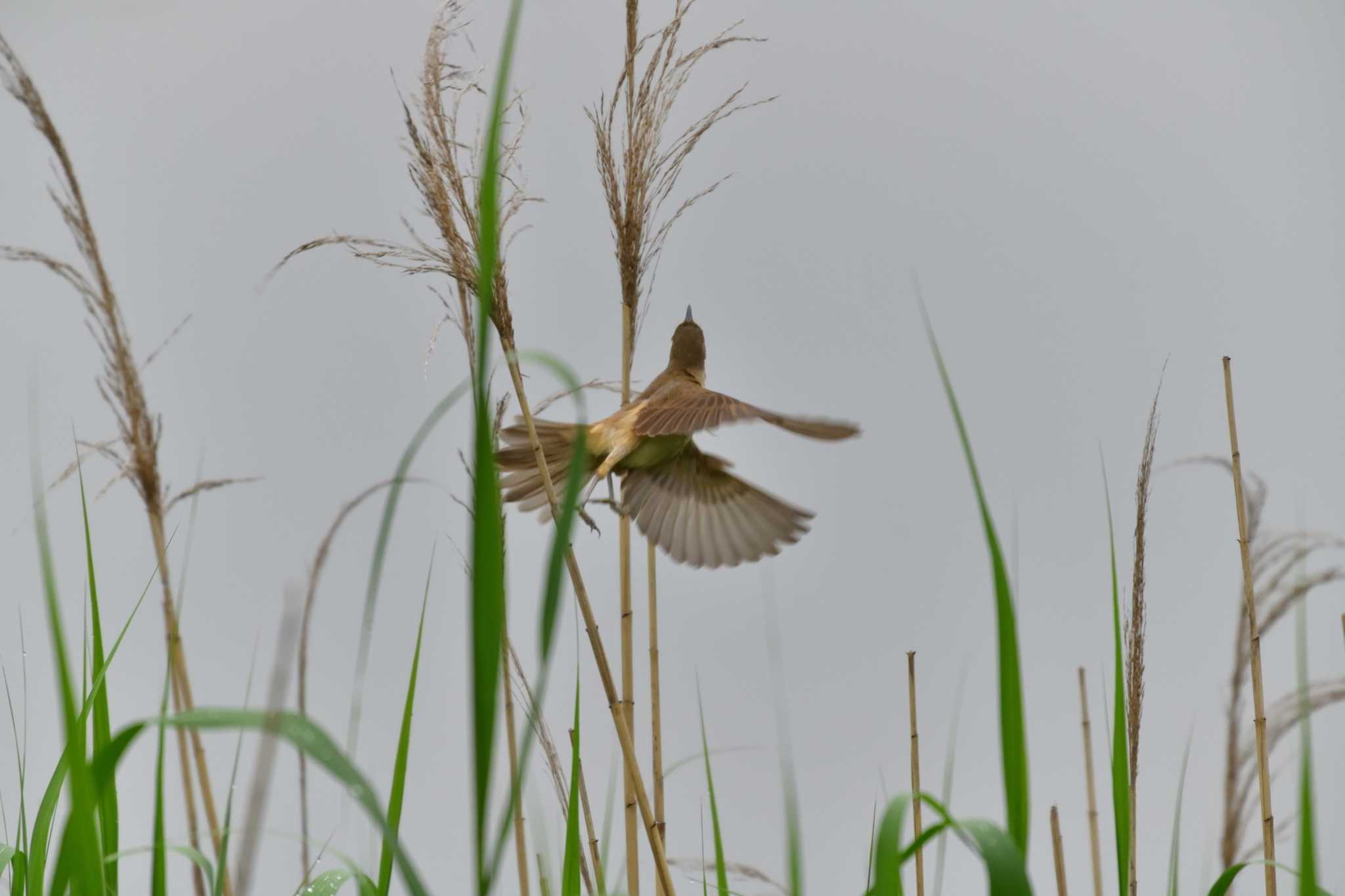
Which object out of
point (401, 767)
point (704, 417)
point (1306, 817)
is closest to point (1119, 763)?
point (1306, 817)

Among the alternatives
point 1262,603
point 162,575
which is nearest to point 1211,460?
point 1262,603

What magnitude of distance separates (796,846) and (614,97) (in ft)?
3.84

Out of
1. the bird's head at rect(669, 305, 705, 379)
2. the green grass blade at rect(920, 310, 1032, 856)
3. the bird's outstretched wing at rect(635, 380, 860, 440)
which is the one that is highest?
the bird's head at rect(669, 305, 705, 379)

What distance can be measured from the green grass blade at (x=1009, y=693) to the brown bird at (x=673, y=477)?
1340 mm

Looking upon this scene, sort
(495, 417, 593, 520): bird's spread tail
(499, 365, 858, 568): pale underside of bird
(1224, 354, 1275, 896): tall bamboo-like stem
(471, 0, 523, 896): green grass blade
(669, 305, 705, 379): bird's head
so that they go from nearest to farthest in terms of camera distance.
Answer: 1. (471, 0, 523, 896): green grass blade
2. (1224, 354, 1275, 896): tall bamboo-like stem
3. (499, 365, 858, 568): pale underside of bird
4. (495, 417, 593, 520): bird's spread tail
5. (669, 305, 705, 379): bird's head

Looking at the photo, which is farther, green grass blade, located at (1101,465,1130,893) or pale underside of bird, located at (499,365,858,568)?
pale underside of bird, located at (499,365,858,568)

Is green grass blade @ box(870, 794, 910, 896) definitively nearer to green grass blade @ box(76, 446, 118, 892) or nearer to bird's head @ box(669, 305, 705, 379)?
green grass blade @ box(76, 446, 118, 892)

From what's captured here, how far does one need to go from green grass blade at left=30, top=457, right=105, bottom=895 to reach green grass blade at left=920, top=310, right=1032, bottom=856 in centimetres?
61

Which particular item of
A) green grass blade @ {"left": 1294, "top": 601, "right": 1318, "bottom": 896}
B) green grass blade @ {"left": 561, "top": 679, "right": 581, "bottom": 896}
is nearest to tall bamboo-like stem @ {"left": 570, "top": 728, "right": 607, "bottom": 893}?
green grass blade @ {"left": 561, "top": 679, "right": 581, "bottom": 896}

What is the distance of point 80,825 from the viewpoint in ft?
3.00

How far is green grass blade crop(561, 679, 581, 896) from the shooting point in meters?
1.25

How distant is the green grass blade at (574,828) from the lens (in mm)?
1248

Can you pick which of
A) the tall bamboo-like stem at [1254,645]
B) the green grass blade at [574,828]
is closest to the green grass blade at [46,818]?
the green grass blade at [574,828]

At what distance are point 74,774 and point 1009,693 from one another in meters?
0.63
